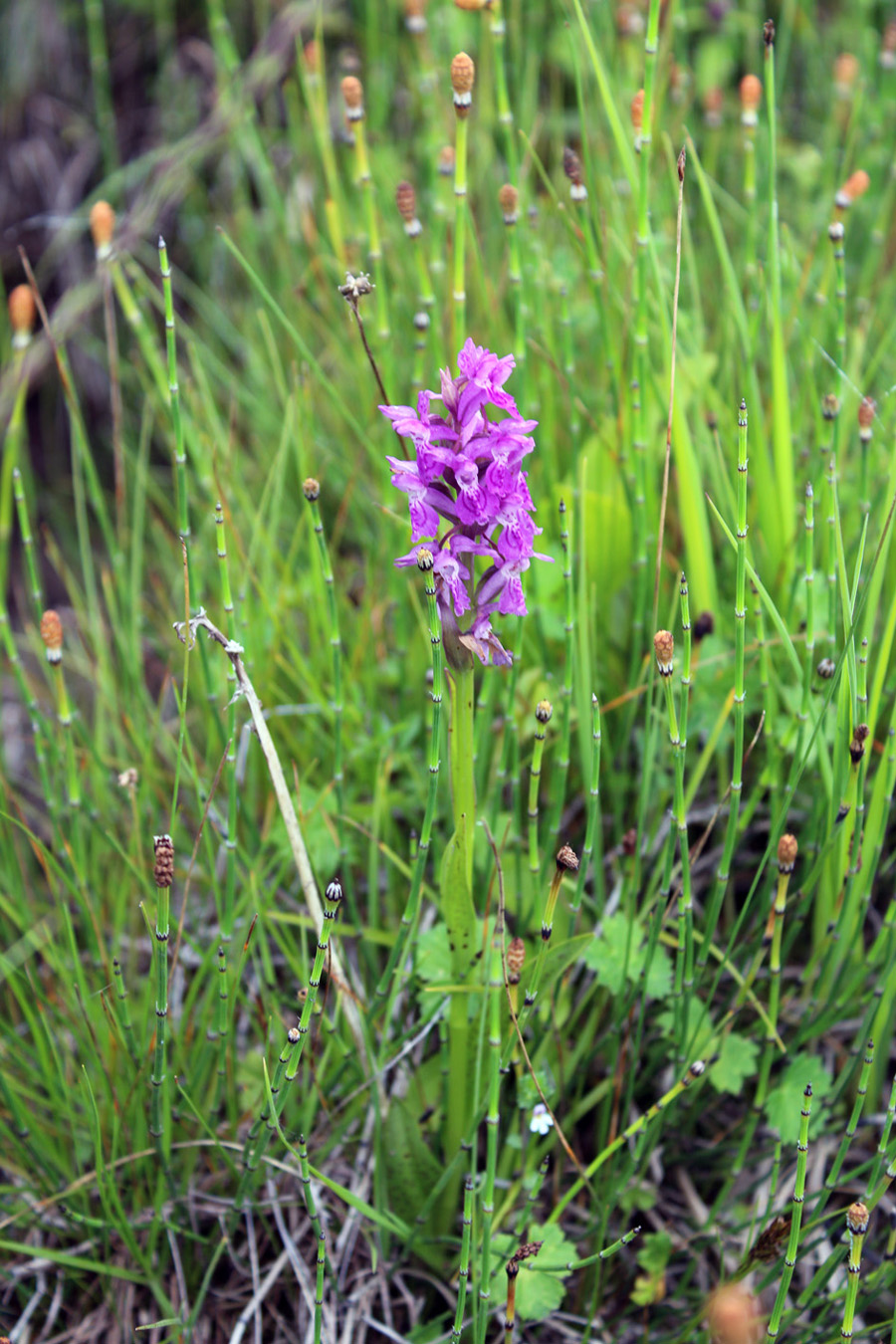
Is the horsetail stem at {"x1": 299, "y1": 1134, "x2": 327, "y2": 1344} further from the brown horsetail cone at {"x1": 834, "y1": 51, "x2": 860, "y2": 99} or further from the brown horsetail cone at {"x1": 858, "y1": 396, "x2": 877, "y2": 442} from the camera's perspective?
the brown horsetail cone at {"x1": 834, "y1": 51, "x2": 860, "y2": 99}

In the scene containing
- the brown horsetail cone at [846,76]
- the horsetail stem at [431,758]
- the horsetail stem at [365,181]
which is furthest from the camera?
the brown horsetail cone at [846,76]

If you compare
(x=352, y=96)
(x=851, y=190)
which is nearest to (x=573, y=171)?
(x=352, y=96)

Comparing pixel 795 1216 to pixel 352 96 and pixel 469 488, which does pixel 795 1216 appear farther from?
pixel 352 96

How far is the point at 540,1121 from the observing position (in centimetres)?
148

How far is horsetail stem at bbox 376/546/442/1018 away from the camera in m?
→ 1.13

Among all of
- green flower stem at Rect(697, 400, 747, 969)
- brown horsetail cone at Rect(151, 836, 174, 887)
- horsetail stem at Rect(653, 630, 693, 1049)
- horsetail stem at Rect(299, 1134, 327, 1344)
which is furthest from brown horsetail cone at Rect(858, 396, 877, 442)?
horsetail stem at Rect(299, 1134, 327, 1344)

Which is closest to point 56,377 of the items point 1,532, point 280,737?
point 1,532

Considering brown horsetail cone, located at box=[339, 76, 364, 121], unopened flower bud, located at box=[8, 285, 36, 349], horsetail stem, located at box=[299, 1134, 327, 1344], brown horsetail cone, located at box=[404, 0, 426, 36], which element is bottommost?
horsetail stem, located at box=[299, 1134, 327, 1344]

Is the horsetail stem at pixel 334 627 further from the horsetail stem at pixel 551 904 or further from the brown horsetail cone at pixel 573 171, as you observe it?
the brown horsetail cone at pixel 573 171

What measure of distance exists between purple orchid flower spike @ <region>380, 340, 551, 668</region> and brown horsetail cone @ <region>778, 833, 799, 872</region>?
44cm

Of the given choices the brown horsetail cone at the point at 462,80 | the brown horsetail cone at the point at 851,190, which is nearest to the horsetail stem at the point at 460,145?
the brown horsetail cone at the point at 462,80

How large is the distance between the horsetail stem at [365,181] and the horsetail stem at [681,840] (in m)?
0.97

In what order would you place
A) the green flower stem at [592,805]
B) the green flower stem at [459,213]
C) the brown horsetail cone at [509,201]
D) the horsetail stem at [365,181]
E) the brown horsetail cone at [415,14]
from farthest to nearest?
the brown horsetail cone at [415,14] → the horsetail stem at [365,181] → the brown horsetail cone at [509,201] → the green flower stem at [459,213] → the green flower stem at [592,805]

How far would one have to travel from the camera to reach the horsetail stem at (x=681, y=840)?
4.16ft
